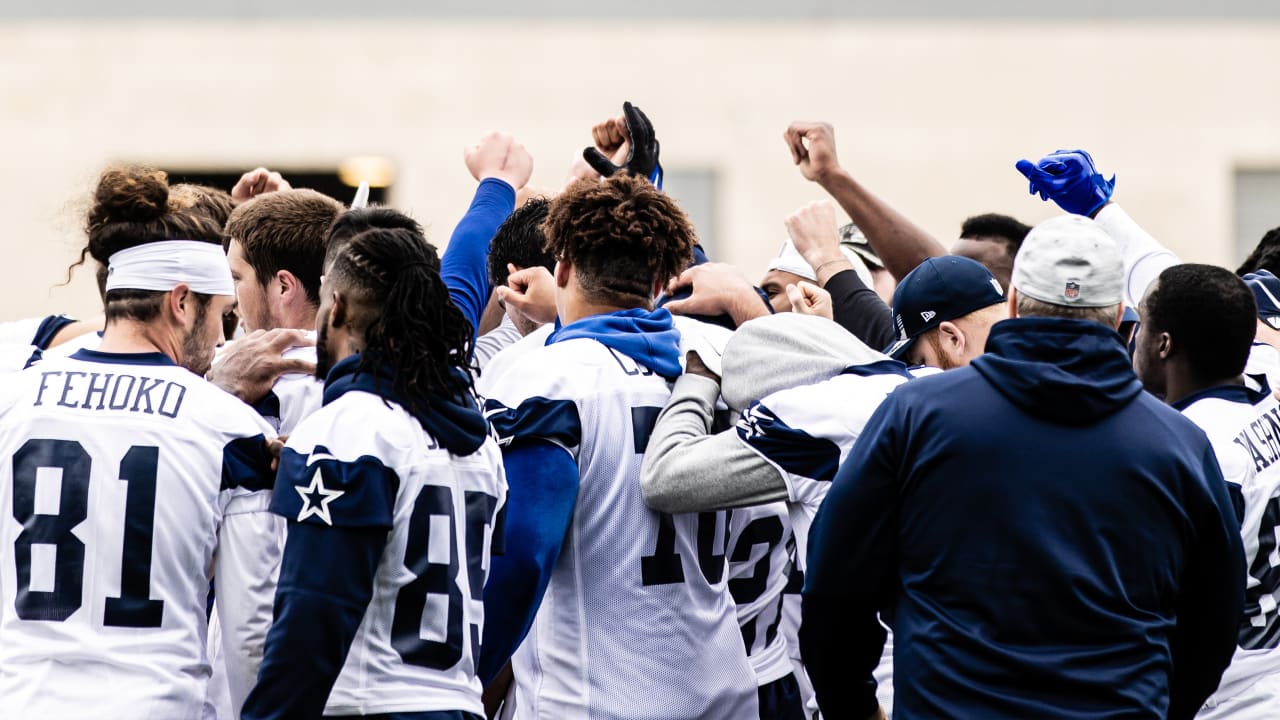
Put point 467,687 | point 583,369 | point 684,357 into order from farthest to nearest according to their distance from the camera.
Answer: point 684,357 < point 583,369 < point 467,687

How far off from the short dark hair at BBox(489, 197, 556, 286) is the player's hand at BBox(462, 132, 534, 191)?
9 cm

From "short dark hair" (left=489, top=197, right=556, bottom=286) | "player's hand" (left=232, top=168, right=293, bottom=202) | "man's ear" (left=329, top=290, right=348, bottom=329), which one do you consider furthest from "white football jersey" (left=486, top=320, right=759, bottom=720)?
"player's hand" (left=232, top=168, right=293, bottom=202)

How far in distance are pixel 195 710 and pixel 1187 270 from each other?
2750mm

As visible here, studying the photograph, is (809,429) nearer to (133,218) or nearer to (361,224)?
(361,224)

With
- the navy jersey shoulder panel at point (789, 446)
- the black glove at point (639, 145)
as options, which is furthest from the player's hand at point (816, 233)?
the navy jersey shoulder panel at point (789, 446)

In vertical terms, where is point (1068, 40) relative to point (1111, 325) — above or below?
above

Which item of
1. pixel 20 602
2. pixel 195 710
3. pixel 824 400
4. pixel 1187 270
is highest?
pixel 1187 270

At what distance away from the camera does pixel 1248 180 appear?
12438 mm

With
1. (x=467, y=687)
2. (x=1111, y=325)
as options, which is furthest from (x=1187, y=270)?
(x=467, y=687)

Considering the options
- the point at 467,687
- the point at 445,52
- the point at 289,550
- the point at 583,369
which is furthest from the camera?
the point at 445,52

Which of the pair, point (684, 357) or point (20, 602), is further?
point (684, 357)

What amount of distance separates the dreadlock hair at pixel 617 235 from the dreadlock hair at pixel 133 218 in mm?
882

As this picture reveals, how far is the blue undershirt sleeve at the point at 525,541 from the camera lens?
3.21 meters

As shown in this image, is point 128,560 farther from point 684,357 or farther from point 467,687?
point 684,357
